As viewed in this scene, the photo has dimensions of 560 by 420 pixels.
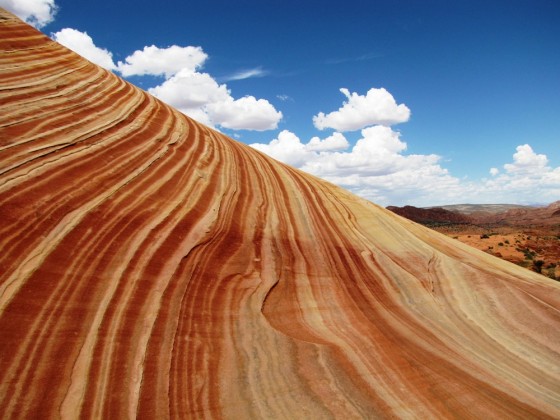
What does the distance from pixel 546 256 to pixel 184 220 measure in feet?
107

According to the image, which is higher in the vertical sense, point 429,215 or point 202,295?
point 429,215

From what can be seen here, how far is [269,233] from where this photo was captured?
266 inches

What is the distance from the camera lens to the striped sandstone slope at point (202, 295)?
11.9 ft

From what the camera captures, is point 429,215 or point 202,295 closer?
point 202,295

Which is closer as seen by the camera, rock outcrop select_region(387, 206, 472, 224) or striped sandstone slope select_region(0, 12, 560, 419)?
striped sandstone slope select_region(0, 12, 560, 419)

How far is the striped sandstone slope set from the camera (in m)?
3.62

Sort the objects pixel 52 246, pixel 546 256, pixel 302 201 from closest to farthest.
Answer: pixel 52 246, pixel 302 201, pixel 546 256

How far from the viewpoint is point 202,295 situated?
486 centimetres

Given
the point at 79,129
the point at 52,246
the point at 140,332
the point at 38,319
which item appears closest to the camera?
the point at 38,319

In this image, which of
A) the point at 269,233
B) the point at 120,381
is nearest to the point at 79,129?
the point at 269,233

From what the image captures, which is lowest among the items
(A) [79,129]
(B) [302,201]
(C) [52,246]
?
(C) [52,246]

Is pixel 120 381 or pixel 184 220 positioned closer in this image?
pixel 120 381

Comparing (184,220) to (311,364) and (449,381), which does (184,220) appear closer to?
(311,364)

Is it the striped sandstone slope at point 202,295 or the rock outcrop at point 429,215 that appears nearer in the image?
the striped sandstone slope at point 202,295
